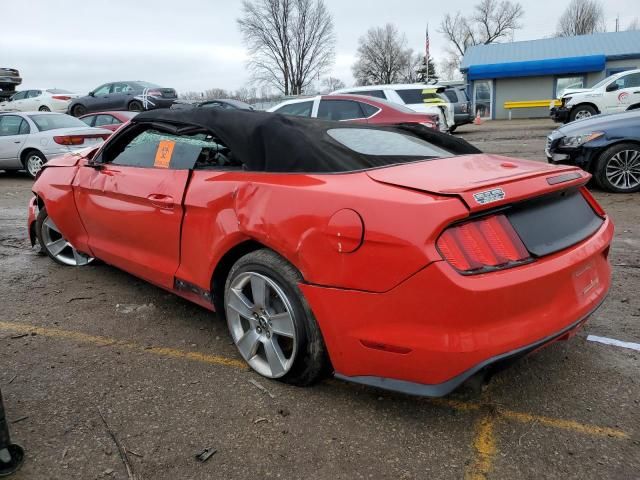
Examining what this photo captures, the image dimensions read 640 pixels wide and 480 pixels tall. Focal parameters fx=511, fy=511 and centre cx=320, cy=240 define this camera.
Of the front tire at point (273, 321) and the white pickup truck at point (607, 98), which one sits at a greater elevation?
the white pickup truck at point (607, 98)

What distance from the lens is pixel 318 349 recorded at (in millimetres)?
2432

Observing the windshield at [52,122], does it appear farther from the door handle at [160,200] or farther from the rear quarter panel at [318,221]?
the rear quarter panel at [318,221]

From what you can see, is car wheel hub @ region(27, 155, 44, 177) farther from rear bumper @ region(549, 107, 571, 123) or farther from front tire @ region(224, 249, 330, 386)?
rear bumper @ region(549, 107, 571, 123)

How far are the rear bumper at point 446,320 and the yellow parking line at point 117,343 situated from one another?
88 cm

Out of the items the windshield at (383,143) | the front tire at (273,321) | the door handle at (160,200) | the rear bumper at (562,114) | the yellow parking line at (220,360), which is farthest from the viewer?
the rear bumper at (562,114)

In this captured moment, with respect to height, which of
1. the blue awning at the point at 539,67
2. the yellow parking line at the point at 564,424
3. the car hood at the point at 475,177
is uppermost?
the blue awning at the point at 539,67

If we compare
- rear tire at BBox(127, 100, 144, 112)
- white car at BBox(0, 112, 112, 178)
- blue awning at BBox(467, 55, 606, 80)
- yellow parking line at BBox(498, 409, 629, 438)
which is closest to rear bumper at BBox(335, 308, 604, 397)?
yellow parking line at BBox(498, 409, 629, 438)

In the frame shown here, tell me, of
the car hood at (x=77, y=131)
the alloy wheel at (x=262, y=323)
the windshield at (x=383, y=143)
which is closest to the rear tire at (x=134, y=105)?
the car hood at (x=77, y=131)

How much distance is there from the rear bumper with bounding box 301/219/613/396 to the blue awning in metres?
30.1

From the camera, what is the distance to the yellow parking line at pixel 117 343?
2953 millimetres

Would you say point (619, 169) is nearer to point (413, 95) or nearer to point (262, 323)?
point (262, 323)

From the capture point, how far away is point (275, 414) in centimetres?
242

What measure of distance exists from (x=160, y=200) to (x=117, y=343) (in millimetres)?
932

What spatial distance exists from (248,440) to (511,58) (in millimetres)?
32897
